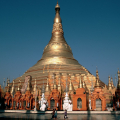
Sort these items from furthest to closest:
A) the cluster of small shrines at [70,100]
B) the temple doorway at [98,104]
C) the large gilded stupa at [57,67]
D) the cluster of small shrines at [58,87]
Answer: the large gilded stupa at [57,67] → the cluster of small shrines at [58,87] → the cluster of small shrines at [70,100] → the temple doorway at [98,104]

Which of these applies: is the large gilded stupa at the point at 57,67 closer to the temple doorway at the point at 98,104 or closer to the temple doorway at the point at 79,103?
the temple doorway at the point at 79,103

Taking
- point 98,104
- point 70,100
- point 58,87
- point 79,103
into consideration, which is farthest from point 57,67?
point 98,104

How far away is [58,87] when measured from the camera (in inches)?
1008

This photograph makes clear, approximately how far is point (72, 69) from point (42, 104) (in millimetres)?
12867

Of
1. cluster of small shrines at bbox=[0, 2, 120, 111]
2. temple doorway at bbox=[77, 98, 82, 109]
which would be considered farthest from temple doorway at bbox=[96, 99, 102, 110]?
temple doorway at bbox=[77, 98, 82, 109]

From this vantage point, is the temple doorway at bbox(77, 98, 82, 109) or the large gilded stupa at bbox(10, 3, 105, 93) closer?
the temple doorway at bbox(77, 98, 82, 109)

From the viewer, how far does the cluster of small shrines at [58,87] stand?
21.0m

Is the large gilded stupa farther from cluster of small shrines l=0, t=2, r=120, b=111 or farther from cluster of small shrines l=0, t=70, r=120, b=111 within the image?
cluster of small shrines l=0, t=70, r=120, b=111

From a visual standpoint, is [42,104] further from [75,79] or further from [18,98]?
[75,79]

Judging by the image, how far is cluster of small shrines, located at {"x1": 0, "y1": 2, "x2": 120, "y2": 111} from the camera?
2100 centimetres

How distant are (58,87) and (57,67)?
7523 millimetres

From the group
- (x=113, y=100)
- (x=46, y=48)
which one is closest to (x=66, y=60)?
(x=46, y=48)

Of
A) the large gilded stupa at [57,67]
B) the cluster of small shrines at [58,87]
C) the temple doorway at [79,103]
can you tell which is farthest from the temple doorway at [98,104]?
the large gilded stupa at [57,67]

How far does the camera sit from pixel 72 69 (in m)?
32.6
